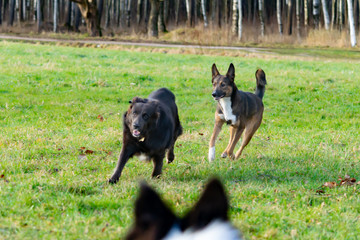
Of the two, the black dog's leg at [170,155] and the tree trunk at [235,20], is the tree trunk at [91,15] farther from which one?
the black dog's leg at [170,155]

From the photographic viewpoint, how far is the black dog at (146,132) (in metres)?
6.27

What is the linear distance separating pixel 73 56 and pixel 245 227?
17442 mm

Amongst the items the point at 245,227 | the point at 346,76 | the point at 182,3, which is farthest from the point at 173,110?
the point at 182,3

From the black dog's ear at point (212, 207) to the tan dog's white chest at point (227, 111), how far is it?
21.7ft

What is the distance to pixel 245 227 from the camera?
473cm

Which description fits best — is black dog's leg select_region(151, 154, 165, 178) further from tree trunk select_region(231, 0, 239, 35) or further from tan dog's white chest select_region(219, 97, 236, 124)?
tree trunk select_region(231, 0, 239, 35)

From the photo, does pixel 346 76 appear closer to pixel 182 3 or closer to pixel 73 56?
pixel 73 56

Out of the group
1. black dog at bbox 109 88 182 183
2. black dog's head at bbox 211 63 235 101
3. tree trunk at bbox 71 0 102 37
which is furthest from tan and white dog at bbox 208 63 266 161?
tree trunk at bbox 71 0 102 37

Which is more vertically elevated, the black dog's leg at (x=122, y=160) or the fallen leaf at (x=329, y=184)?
the black dog's leg at (x=122, y=160)

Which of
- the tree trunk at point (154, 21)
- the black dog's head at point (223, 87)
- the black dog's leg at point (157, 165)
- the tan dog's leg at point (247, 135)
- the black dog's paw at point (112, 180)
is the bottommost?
the black dog's paw at point (112, 180)

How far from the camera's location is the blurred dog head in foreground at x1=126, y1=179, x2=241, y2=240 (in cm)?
Result: 175

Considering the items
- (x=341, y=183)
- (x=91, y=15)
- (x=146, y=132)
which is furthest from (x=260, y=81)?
(x=91, y=15)

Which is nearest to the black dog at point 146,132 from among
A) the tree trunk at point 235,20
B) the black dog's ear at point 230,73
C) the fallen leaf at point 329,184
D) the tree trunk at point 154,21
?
the fallen leaf at point 329,184

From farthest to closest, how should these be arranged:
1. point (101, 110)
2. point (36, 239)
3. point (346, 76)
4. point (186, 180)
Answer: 1. point (346, 76)
2. point (101, 110)
3. point (186, 180)
4. point (36, 239)
